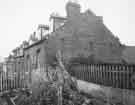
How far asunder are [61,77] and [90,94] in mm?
2593

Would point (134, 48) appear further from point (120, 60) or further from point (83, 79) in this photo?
point (83, 79)

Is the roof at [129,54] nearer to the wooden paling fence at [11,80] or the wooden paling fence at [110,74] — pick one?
the wooden paling fence at [110,74]

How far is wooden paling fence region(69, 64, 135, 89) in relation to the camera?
668 centimetres

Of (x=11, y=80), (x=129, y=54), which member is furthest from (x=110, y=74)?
(x=129, y=54)

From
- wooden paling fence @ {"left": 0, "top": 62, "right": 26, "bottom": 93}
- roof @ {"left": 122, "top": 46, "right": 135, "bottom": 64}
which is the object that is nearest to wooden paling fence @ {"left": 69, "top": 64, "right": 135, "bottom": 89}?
wooden paling fence @ {"left": 0, "top": 62, "right": 26, "bottom": 93}

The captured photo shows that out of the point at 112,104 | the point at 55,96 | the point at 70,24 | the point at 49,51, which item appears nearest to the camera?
the point at 55,96

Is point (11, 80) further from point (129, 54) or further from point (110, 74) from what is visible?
point (129, 54)

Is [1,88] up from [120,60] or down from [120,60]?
down

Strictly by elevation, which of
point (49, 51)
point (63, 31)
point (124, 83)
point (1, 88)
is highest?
point (63, 31)

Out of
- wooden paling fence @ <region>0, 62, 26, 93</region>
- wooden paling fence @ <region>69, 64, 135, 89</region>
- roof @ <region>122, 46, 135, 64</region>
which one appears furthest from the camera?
roof @ <region>122, 46, 135, 64</region>

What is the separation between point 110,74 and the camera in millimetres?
7770

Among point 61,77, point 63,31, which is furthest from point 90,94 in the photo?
point 63,31

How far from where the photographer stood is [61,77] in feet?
28.2

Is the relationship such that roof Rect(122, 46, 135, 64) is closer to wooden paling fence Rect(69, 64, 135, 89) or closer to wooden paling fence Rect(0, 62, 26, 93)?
wooden paling fence Rect(69, 64, 135, 89)
